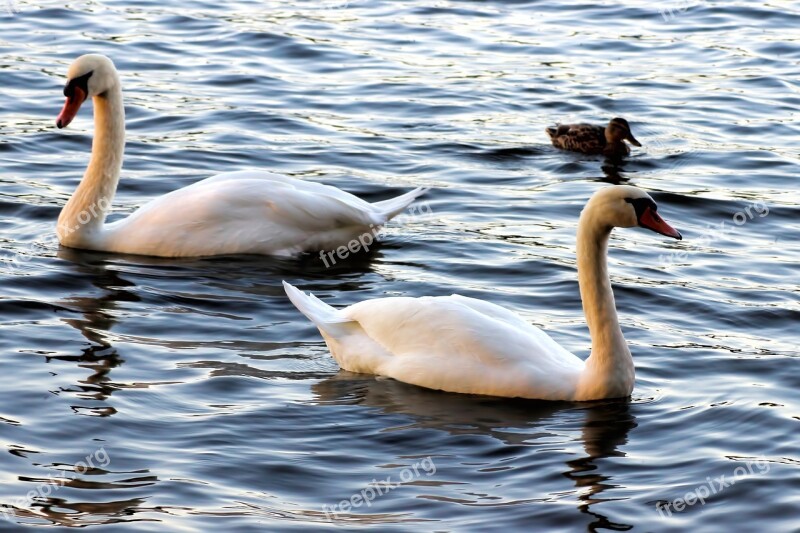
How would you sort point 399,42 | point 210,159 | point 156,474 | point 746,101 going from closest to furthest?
point 156,474 < point 210,159 < point 746,101 < point 399,42

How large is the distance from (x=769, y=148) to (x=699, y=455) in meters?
7.19

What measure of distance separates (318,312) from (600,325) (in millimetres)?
1623

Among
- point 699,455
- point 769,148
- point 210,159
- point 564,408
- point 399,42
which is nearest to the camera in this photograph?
point 699,455

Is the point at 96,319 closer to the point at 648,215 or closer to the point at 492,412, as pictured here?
the point at 492,412

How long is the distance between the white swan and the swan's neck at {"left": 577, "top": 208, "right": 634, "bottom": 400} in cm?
291

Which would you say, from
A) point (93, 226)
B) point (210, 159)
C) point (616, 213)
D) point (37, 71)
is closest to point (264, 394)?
point (616, 213)

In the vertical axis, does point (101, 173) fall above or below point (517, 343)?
above

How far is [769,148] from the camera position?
13914mm

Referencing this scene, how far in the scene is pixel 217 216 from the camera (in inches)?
412

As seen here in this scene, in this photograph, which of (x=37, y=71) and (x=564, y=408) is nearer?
(x=564, y=408)

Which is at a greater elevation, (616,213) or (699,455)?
(616,213)

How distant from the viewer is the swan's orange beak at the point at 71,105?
10859mm

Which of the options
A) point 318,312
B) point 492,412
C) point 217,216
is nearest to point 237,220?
point 217,216

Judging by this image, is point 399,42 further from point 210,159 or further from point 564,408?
point 564,408
